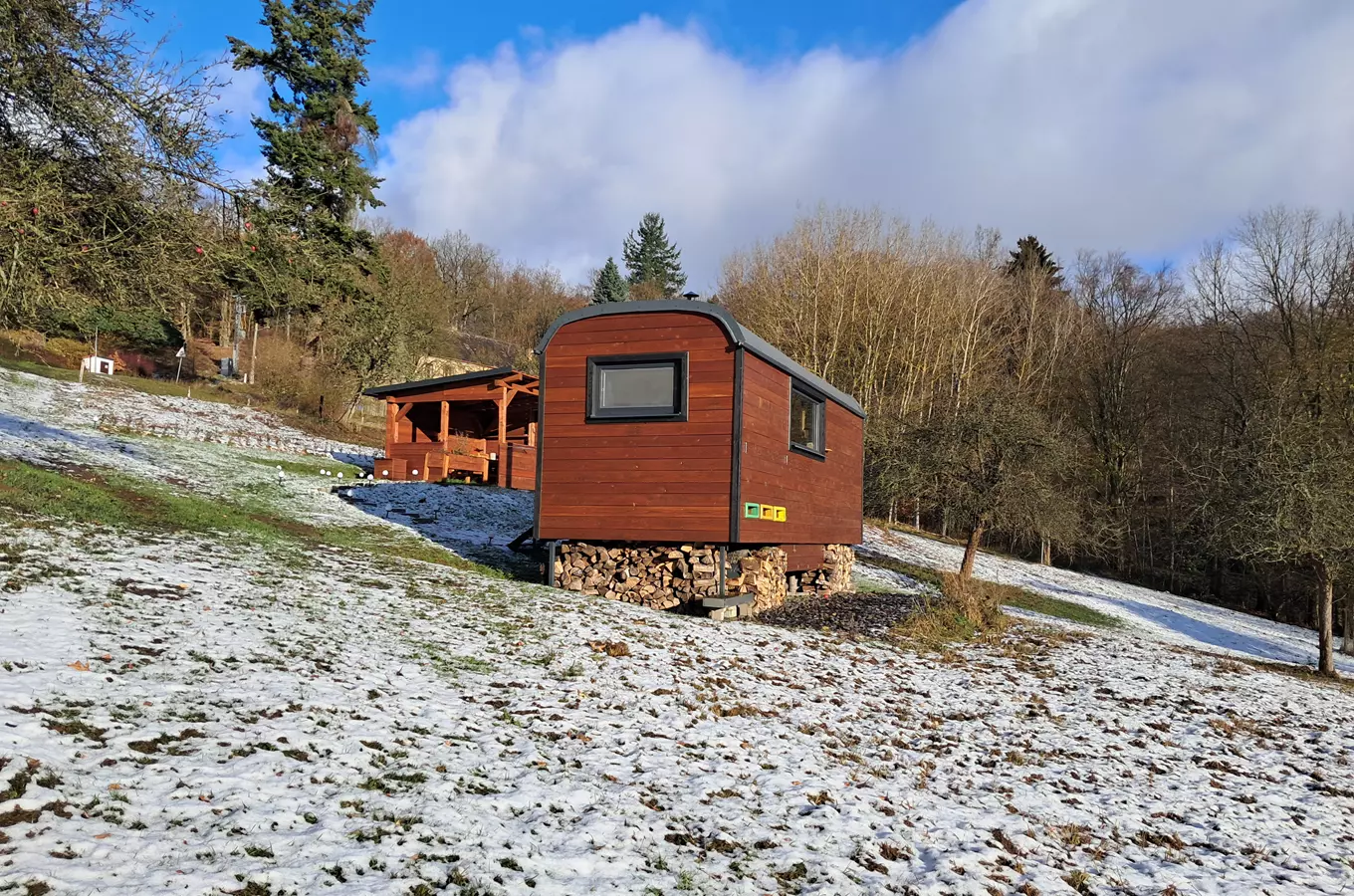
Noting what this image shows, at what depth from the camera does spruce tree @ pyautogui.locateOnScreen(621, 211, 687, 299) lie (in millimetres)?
65625

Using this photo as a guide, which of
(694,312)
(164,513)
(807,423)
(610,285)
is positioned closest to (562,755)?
(694,312)

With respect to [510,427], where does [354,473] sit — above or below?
below

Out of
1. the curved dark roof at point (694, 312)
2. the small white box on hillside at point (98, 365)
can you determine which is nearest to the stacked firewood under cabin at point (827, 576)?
the curved dark roof at point (694, 312)

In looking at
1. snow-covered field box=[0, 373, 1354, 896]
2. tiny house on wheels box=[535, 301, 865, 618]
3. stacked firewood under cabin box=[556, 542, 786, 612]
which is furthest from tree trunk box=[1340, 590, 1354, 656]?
stacked firewood under cabin box=[556, 542, 786, 612]

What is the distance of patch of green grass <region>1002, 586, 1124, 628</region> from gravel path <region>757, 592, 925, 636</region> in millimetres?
6267

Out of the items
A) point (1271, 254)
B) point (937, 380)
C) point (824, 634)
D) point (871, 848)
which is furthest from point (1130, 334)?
point (871, 848)

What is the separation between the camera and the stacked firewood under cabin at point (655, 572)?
10930 millimetres

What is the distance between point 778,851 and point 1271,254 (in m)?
33.1

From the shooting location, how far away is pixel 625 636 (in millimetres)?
8242

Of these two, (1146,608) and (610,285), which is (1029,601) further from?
(610,285)

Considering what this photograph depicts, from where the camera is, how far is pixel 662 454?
10625mm

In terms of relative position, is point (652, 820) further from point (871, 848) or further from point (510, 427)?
point (510, 427)

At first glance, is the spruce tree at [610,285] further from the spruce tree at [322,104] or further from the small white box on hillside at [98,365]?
the small white box on hillside at [98,365]

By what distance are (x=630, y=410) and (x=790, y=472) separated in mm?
3029
